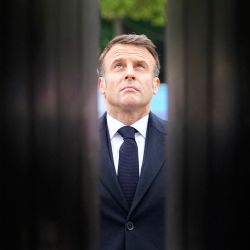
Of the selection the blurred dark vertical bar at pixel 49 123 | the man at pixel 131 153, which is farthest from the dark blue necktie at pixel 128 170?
the blurred dark vertical bar at pixel 49 123

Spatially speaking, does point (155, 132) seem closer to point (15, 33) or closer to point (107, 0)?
point (15, 33)

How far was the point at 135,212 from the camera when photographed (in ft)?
6.55

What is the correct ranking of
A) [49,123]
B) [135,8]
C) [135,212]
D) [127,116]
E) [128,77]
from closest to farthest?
[49,123] → [135,212] → [128,77] → [127,116] → [135,8]

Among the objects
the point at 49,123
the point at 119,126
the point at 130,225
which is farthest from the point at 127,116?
the point at 49,123

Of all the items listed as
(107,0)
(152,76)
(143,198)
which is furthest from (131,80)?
(107,0)

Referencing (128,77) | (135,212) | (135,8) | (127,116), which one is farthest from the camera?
(135,8)

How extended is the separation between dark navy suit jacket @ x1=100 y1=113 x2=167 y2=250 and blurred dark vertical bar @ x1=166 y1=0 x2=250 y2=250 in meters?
0.55

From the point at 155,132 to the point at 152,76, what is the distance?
0.22m

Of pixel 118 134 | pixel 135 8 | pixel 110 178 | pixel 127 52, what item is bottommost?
pixel 110 178

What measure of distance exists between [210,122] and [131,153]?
68 centimetres

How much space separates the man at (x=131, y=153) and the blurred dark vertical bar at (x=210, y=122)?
56 cm

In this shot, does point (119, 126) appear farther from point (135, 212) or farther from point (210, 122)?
point (210, 122)

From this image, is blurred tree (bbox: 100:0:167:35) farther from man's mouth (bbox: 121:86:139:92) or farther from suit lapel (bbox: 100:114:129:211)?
suit lapel (bbox: 100:114:129:211)

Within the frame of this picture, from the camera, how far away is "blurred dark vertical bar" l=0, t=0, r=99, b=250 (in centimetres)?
139
